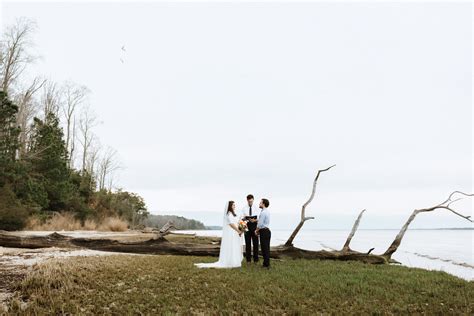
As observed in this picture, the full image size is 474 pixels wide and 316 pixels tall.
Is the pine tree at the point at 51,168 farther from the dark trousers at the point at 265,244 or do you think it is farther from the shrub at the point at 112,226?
the dark trousers at the point at 265,244

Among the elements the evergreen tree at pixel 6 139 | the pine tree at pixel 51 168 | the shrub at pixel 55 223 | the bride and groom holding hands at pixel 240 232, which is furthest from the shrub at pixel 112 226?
the bride and groom holding hands at pixel 240 232

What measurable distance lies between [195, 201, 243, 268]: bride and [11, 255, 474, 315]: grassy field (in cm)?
136

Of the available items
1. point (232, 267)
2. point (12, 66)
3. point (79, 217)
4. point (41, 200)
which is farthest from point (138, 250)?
point (12, 66)

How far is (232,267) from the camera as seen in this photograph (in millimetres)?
13336

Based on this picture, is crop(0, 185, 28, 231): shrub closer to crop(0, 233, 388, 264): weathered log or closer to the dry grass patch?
the dry grass patch

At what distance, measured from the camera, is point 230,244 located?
45.0ft


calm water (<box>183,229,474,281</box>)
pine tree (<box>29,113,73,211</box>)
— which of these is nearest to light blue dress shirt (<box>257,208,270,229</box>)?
calm water (<box>183,229,474,281</box>)

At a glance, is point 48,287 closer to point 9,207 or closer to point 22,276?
point 22,276

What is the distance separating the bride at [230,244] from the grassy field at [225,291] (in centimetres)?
136

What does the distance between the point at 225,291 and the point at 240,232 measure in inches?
185

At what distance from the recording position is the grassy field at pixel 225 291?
315 inches

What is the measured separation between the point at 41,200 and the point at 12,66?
12.8 m

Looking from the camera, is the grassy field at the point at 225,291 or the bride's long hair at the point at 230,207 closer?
the grassy field at the point at 225,291

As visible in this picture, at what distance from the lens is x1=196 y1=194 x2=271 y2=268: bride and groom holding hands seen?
43.3ft
